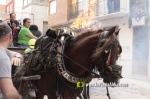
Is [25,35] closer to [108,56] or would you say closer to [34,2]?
[108,56]

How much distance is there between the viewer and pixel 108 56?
3180 millimetres

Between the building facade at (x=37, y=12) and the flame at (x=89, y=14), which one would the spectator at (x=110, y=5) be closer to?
the flame at (x=89, y=14)

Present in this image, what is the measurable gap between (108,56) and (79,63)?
485mm

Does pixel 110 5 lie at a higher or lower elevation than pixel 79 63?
→ higher

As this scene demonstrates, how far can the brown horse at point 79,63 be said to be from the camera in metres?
3.19

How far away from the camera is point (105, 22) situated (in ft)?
56.0

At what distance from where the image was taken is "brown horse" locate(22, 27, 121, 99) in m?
3.19

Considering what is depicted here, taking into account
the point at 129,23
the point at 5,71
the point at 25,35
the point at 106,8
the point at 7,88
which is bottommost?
the point at 7,88

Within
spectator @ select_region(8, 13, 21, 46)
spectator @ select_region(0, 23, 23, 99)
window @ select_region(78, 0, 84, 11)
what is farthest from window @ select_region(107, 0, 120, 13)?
spectator @ select_region(0, 23, 23, 99)

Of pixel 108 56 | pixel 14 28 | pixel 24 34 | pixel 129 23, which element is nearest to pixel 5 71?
pixel 108 56

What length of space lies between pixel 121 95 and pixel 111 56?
4.75 metres

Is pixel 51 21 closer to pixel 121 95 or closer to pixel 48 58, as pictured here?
pixel 121 95

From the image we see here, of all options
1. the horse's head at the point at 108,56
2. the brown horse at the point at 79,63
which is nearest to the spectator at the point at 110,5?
the brown horse at the point at 79,63

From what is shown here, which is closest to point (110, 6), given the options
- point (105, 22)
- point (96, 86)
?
point (105, 22)
